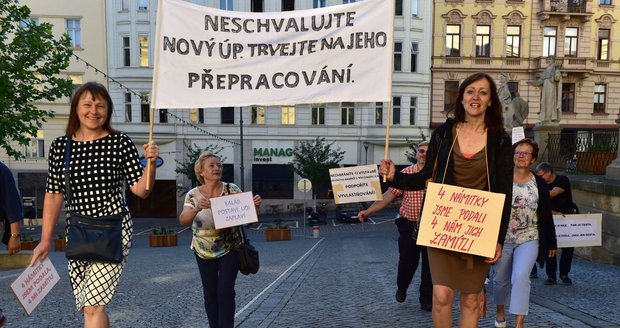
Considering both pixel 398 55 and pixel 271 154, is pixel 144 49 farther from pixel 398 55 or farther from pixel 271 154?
pixel 398 55

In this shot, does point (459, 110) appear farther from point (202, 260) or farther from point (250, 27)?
A: point (202, 260)

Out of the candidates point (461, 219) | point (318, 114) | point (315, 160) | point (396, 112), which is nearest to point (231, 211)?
point (461, 219)

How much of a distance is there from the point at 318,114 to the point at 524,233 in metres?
29.8

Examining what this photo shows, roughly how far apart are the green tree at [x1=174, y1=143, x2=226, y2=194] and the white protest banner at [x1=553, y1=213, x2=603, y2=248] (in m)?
26.2

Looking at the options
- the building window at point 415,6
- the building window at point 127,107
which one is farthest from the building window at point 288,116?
the building window at point 415,6

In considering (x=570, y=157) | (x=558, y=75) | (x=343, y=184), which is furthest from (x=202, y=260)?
(x=558, y=75)

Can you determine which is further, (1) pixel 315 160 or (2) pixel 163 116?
(2) pixel 163 116

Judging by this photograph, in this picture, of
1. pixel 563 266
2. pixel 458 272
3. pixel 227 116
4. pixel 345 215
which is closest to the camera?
pixel 458 272

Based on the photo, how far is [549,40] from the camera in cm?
3428

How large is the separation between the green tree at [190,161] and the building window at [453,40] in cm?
1826

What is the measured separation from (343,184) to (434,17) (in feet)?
106

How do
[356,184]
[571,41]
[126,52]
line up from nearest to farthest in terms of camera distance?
[356,184]
[126,52]
[571,41]

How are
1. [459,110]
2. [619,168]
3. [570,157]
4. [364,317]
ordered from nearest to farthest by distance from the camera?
[459,110] → [364,317] → [619,168] → [570,157]

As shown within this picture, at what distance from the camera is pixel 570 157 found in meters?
12.7
